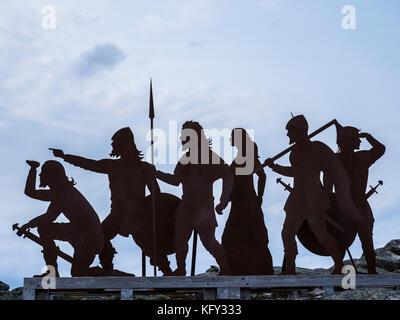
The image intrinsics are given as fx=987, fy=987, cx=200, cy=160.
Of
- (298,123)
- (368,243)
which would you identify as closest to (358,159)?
(298,123)

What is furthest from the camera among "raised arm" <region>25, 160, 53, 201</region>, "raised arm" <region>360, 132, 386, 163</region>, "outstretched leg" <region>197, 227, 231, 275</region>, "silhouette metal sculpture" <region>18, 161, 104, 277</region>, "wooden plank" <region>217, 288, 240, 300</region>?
"raised arm" <region>360, 132, 386, 163</region>

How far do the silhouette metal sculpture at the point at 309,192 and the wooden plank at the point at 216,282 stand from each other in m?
0.41

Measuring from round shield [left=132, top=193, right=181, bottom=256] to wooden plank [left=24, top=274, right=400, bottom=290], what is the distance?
3.61ft

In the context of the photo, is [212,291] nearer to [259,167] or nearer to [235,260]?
[235,260]

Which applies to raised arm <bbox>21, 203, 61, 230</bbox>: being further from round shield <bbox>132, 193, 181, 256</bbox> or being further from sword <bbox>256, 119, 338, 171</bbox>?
sword <bbox>256, 119, 338, 171</bbox>

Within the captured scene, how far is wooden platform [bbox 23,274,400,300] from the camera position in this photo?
14.2 meters

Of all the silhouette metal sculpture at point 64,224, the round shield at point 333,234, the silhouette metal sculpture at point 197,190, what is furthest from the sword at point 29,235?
the round shield at point 333,234

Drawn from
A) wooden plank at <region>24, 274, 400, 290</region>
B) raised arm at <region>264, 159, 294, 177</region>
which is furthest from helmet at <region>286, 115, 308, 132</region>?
wooden plank at <region>24, 274, 400, 290</region>

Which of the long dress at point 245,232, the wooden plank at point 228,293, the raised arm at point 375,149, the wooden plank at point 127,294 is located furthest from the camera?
the raised arm at point 375,149

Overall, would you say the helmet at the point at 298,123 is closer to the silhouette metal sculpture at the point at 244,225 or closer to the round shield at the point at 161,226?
the silhouette metal sculpture at the point at 244,225

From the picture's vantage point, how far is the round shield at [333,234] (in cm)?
1535

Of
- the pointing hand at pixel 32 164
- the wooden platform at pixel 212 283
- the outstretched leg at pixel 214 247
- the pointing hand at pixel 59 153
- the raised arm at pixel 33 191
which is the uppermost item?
the pointing hand at pixel 59 153
